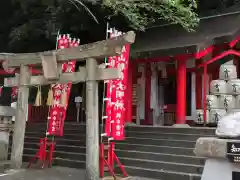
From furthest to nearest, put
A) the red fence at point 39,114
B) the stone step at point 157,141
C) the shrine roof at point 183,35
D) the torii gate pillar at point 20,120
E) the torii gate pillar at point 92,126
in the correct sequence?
1. the red fence at point 39,114
2. the shrine roof at point 183,35
3. the stone step at point 157,141
4. the torii gate pillar at point 20,120
5. the torii gate pillar at point 92,126

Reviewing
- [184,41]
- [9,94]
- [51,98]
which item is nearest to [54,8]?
[51,98]

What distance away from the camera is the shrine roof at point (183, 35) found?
1170cm

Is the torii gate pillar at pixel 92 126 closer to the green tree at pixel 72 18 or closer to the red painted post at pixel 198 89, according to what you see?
the green tree at pixel 72 18

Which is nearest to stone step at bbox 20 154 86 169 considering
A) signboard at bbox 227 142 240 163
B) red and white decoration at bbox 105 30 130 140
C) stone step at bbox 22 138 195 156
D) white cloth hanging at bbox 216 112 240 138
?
stone step at bbox 22 138 195 156

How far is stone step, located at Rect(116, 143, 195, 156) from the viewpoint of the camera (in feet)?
31.9

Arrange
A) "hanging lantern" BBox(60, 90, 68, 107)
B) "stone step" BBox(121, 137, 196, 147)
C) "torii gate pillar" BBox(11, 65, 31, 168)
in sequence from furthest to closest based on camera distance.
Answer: "hanging lantern" BBox(60, 90, 68, 107)
"stone step" BBox(121, 137, 196, 147)
"torii gate pillar" BBox(11, 65, 31, 168)

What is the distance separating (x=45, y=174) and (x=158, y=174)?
333 cm

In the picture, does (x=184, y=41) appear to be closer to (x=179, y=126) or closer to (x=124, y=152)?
(x=179, y=126)

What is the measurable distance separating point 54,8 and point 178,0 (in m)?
6.42

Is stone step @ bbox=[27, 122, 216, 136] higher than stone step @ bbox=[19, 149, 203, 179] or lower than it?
higher

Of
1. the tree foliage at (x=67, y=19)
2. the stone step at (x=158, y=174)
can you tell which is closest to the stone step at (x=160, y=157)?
the stone step at (x=158, y=174)

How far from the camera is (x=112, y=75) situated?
8.41m

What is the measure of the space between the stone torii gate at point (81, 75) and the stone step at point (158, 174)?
5.11 ft

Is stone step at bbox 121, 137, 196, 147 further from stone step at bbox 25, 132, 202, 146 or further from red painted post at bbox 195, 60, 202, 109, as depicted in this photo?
red painted post at bbox 195, 60, 202, 109
